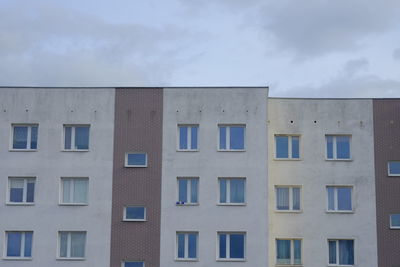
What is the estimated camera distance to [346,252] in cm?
4838

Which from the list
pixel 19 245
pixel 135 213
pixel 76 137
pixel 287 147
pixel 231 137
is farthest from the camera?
pixel 287 147

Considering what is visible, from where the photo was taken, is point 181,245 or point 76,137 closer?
point 181,245

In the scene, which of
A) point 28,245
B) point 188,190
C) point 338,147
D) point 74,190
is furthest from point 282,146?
point 28,245

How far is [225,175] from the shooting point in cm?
4822

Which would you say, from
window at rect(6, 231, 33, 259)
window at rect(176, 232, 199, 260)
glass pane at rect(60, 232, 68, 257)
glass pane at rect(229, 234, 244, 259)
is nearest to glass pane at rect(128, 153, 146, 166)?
window at rect(176, 232, 199, 260)

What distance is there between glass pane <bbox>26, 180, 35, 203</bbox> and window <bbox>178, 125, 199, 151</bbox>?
7930mm

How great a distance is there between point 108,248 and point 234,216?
21.7 feet

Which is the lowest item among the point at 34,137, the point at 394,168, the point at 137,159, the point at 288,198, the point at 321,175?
the point at 288,198

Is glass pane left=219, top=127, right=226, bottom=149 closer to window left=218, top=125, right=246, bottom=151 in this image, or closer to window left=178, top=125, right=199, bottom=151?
window left=218, top=125, right=246, bottom=151

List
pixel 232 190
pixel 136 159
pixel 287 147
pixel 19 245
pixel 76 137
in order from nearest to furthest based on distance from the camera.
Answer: pixel 19 245, pixel 232 190, pixel 136 159, pixel 76 137, pixel 287 147

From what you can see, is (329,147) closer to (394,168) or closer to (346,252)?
(394,168)

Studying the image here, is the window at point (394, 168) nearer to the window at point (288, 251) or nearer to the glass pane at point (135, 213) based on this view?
the window at point (288, 251)

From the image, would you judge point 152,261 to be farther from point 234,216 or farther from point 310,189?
point 310,189

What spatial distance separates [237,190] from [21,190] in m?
11.3
